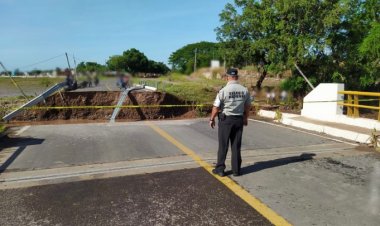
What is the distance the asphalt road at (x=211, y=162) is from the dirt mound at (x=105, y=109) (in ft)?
26.3

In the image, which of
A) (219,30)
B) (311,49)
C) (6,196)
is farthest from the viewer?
(219,30)

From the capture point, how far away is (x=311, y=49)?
17.7 metres

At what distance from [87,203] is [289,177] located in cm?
317

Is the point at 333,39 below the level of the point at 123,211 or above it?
above

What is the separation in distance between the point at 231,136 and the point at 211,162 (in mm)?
1005

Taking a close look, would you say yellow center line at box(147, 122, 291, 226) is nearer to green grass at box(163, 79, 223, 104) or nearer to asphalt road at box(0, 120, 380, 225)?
asphalt road at box(0, 120, 380, 225)

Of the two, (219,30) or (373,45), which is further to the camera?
(219,30)

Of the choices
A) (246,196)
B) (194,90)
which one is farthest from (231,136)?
(194,90)

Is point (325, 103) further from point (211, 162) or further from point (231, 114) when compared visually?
point (231, 114)

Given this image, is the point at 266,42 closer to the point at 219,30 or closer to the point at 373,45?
the point at 219,30

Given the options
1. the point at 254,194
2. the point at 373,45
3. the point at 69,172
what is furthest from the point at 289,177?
the point at 373,45

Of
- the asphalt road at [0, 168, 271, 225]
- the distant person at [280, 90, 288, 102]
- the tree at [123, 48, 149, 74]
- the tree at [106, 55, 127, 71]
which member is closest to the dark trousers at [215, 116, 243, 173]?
the asphalt road at [0, 168, 271, 225]

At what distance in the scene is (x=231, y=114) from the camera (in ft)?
19.3

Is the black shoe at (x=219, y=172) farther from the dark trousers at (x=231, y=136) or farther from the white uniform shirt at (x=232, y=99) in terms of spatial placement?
the white uniform shirt at (x=232, y=99)
